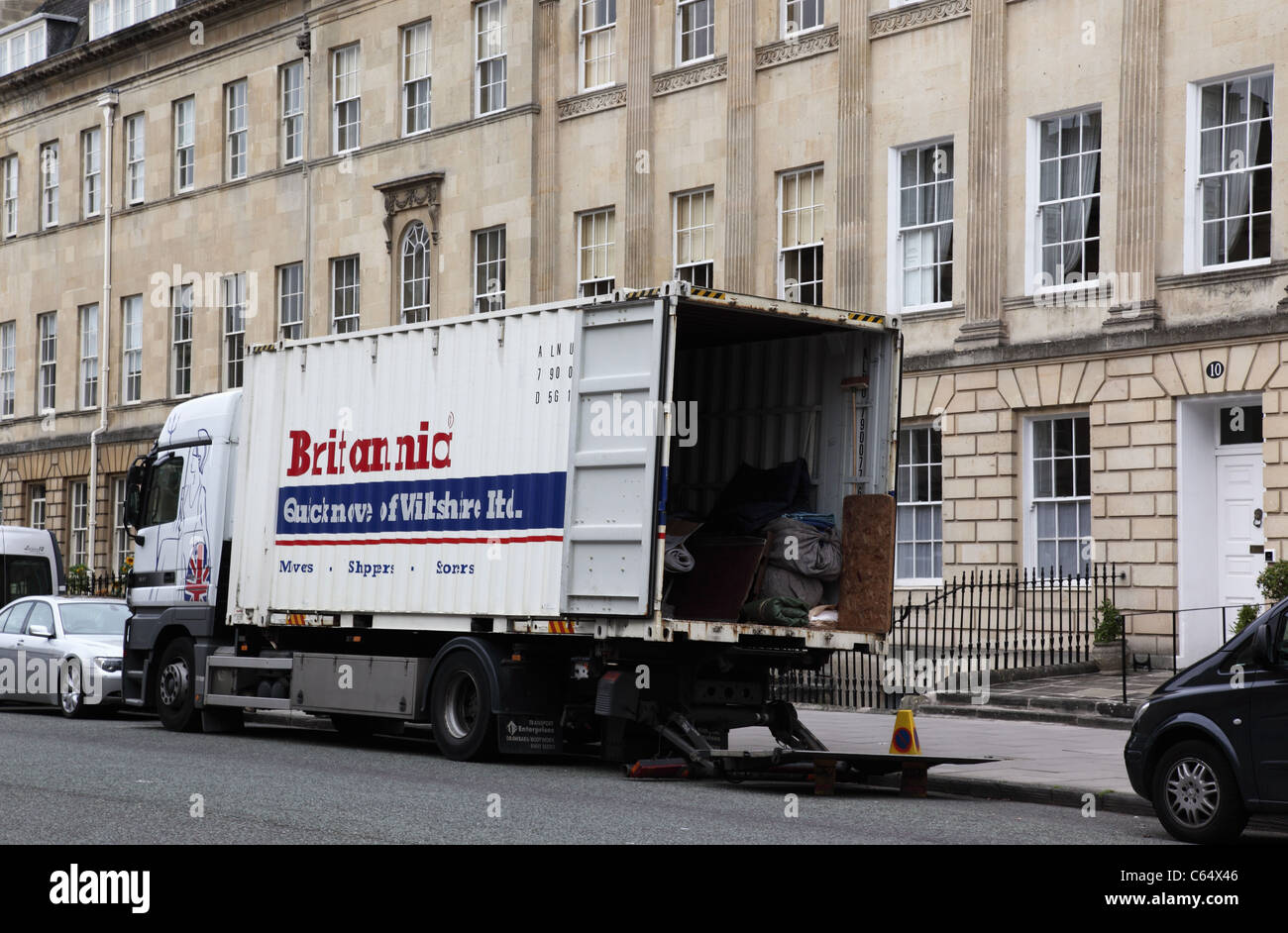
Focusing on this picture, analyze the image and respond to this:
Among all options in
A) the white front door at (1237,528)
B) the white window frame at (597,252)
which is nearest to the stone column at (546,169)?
the white window frame at (597,252)

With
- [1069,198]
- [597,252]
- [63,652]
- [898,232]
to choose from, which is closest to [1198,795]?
[1069,198]

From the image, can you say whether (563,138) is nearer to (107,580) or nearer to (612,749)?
(107,580)

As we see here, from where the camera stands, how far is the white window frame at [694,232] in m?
27.9

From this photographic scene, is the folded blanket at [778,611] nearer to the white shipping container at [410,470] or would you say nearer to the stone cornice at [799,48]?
the white shipping container at [410,470]

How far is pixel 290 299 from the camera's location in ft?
118

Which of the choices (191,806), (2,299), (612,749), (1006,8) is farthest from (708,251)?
(2,299)

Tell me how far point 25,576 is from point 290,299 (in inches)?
350

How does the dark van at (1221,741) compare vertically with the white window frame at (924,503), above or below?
below

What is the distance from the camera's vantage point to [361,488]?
54.1ft

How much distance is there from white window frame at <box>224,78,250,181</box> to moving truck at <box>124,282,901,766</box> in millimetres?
20240

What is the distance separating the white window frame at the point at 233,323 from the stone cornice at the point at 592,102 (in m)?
9.84

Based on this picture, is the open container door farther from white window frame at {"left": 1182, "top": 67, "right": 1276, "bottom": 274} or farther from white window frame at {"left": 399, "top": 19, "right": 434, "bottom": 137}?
white window frame at {"left": 399, "top": 19, "right": 434, "bottom": 137}

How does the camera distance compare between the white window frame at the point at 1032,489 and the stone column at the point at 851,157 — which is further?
the stone column at the point at 851,157
